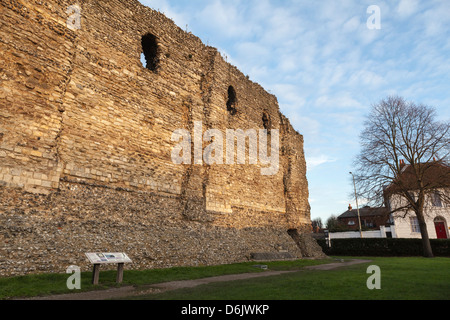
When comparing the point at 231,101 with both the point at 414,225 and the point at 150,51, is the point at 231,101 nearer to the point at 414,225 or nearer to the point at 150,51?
the point at 150,51

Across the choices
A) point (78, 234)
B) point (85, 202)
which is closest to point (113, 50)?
point (85, 202)

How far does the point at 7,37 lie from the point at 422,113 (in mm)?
21204

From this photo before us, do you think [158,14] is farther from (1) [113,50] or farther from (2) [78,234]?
(2) [78,234]

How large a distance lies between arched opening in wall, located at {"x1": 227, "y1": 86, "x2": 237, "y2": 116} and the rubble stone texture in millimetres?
912

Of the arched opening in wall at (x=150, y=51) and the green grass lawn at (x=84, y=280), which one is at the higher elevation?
the arched opening in wall at (x=150, y=51)

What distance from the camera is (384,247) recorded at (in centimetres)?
2103

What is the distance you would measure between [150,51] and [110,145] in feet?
15.9

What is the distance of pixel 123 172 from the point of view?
936 cm

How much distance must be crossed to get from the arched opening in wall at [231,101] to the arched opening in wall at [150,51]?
16.8 ft

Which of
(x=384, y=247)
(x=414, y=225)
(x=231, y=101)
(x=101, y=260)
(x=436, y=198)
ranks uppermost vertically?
(x=231, y=101)

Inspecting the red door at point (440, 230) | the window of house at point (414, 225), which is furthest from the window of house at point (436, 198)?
the window of house at point (414, 225)

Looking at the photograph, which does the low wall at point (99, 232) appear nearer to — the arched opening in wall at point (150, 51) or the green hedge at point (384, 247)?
the arched opening in wall at point (150, 51)

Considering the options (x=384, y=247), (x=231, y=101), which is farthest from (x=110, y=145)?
(x=384, y=247)

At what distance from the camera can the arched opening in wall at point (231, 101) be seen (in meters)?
15.5
